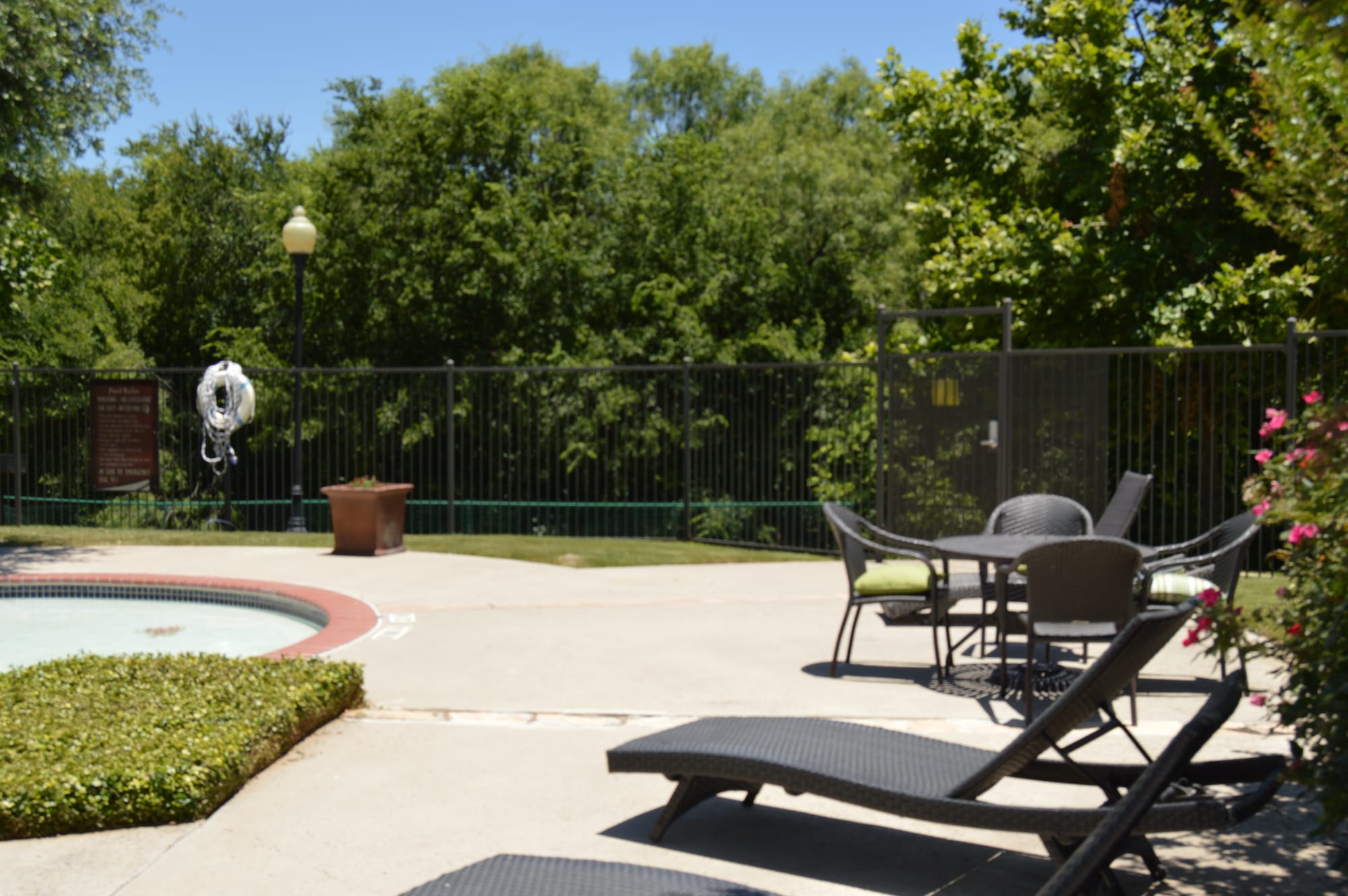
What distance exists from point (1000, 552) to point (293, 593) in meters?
5.55

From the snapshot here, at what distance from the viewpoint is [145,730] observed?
187 inches

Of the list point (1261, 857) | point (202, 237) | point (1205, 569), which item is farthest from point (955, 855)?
point (202, 237)

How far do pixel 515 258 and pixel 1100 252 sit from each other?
10.5 metres

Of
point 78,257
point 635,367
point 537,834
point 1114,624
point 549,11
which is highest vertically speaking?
point 549,11

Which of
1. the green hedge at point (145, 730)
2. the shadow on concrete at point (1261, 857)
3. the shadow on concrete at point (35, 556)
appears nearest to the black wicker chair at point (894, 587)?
the shadow on concrete at point (1261, 857)

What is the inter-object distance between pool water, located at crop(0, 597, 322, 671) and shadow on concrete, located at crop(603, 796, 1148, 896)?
16.7ft

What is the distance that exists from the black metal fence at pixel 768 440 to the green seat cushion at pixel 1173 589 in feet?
7.94

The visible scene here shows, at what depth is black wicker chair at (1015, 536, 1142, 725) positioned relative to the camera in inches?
217

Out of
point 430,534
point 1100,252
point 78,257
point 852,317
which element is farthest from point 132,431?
point 78,257

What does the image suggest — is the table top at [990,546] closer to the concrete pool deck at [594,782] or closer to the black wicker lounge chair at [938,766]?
the concrete pool deck at [594,782]

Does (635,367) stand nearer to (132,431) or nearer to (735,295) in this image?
(132,431)

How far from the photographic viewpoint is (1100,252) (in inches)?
592

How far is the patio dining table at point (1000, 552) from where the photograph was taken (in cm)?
595

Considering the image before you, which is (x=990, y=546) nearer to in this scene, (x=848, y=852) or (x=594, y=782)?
(x=594, y=782)
